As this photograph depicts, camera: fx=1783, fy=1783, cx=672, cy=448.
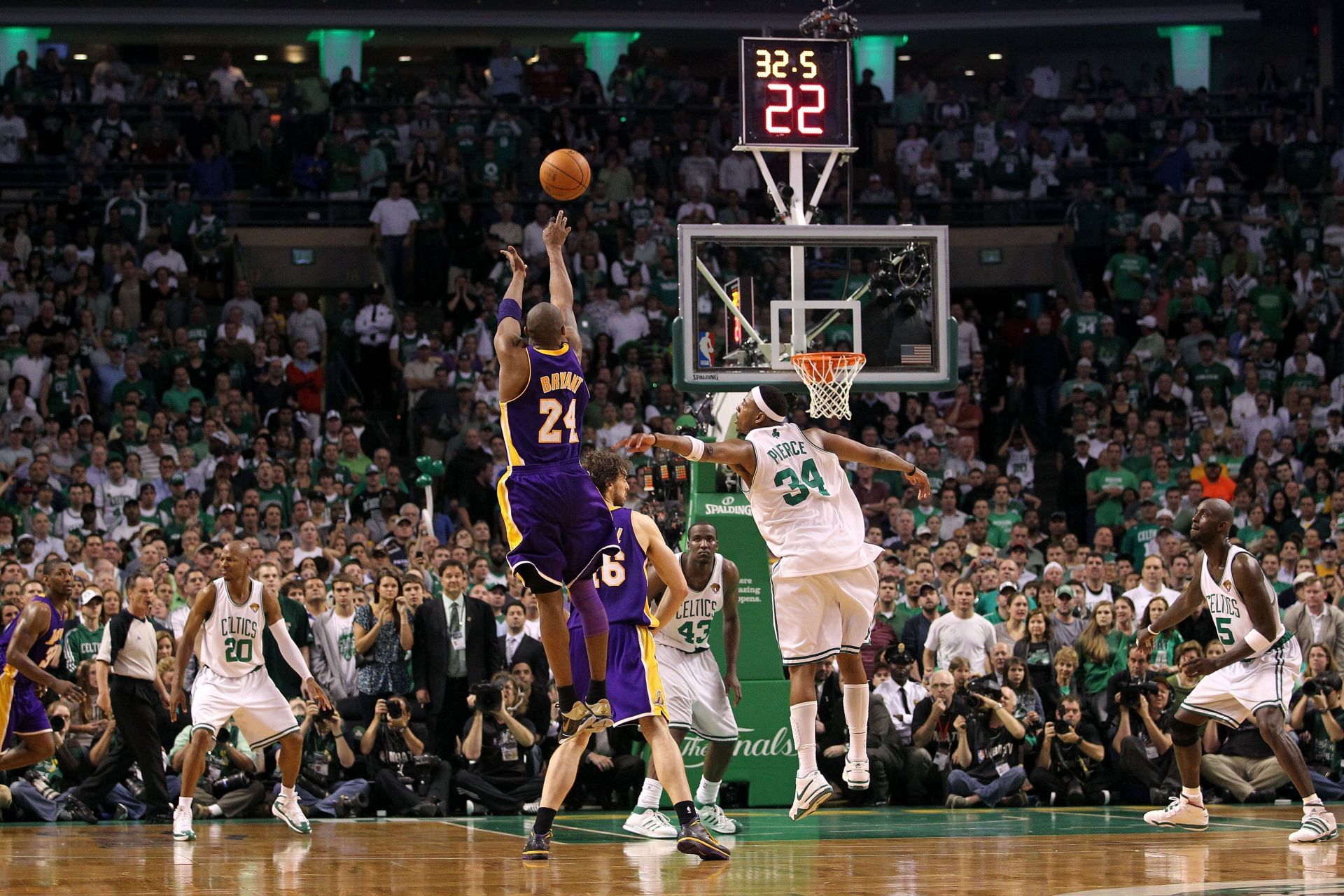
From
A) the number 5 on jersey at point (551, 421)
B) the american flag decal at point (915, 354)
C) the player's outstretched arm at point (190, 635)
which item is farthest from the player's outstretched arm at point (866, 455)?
the player's outstretched arm at point (190, 635)

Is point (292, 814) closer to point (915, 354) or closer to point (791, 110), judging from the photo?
point (915, 354)

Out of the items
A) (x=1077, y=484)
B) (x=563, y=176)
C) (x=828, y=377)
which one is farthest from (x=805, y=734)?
(x=1077, y=484)

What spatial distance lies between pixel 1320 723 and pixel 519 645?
6.98m

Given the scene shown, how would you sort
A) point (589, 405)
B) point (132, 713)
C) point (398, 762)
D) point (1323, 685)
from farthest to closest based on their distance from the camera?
point (589, 405), point (1323, 685), point (398, 762), point (132, 713)

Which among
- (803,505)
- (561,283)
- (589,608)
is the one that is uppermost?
(561,283)

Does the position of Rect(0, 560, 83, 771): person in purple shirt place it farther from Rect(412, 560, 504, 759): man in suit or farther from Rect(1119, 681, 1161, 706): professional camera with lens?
Rect(1119, 681, 1161, 706): professional camera with lens

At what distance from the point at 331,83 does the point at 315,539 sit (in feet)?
39.6

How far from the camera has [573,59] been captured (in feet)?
98.6

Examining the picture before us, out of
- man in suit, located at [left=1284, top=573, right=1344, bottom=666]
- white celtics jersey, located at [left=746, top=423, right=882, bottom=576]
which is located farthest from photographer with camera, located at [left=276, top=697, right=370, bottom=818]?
man in suit, located at [left=1284, top=573, right=1344, bottom=666]

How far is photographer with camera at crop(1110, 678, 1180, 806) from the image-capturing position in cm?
1510

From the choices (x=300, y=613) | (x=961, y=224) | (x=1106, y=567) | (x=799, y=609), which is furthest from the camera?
(x=961, y=224)

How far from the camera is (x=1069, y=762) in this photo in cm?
1522

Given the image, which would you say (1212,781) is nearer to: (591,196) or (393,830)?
(393,830)

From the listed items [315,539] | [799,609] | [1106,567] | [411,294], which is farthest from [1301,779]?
[411,294]
